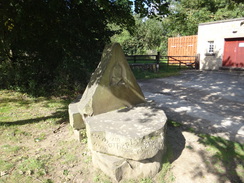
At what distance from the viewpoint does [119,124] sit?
3.34 metres

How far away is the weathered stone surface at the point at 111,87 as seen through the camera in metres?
3.90

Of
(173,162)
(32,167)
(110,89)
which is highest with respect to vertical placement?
(110,89)

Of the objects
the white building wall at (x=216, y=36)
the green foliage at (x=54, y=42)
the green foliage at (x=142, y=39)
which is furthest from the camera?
the green foliage at (x=142, y=39)

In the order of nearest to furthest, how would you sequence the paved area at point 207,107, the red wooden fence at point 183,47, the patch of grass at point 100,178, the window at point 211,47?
the patch of grass at point 100,178 < the paved area at point 207,107 < the window at point 211,47 < the red wooden fence at point 183,47

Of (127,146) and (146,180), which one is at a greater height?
(127,146)

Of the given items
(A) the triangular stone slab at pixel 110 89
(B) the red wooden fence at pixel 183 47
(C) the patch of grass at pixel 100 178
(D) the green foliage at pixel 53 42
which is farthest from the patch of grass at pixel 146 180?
(B) the red wooden fence at pixel 183 47

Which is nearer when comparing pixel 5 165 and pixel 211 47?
pixel 5 165

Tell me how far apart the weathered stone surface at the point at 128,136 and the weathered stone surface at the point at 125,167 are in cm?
11

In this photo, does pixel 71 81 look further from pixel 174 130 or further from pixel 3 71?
pixel 174 130

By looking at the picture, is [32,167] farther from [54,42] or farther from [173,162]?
[54,42]

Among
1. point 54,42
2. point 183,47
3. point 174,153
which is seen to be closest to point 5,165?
point 174,153

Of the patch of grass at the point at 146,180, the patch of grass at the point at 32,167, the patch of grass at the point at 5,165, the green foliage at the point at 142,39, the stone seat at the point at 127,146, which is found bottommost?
the patch of grass at the point at 146,180

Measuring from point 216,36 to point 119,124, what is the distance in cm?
→ 1474

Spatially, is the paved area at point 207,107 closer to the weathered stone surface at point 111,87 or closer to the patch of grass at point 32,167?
the weathered stone surface at point 111,87
